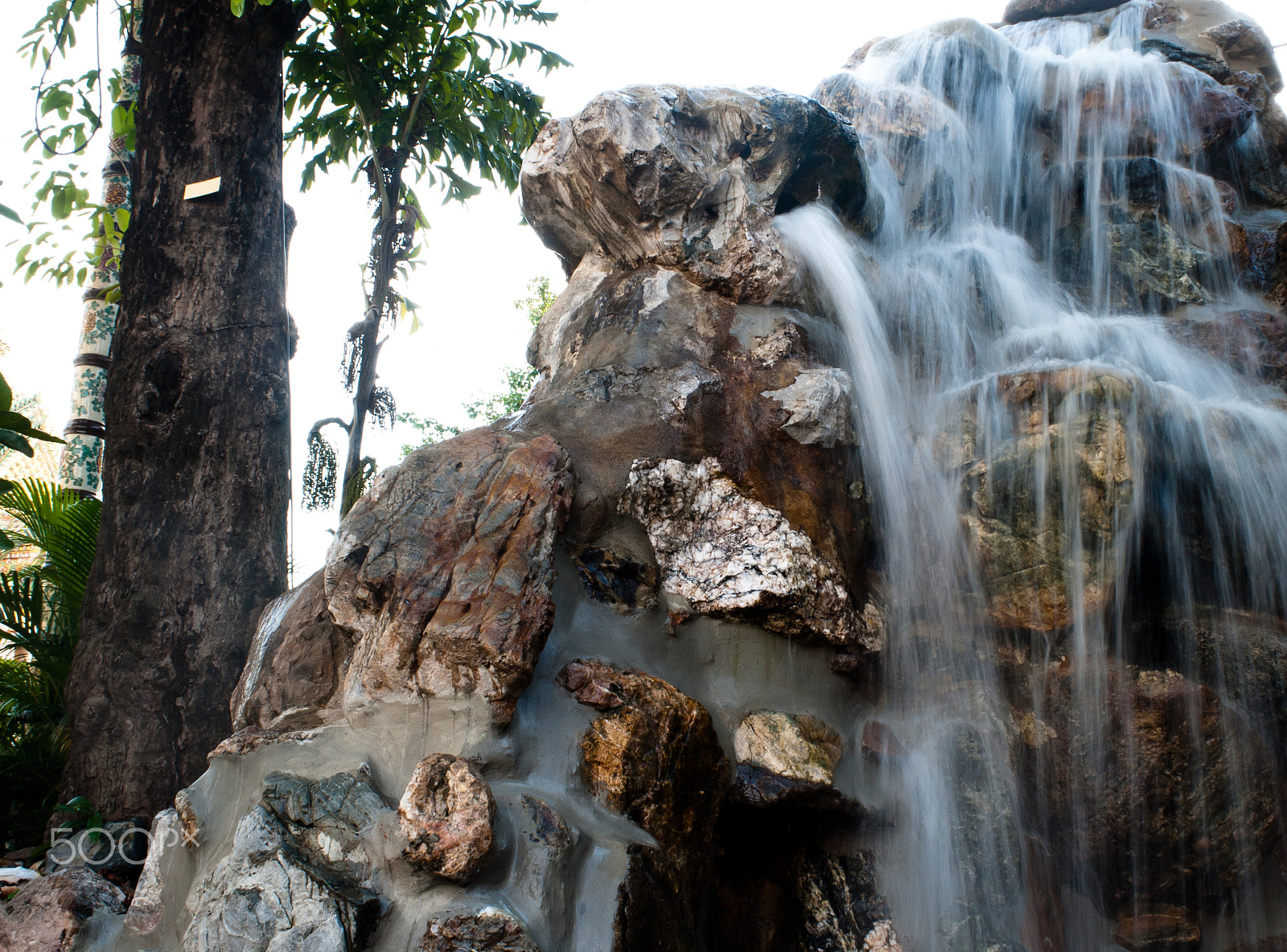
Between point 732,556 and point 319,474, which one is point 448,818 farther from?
point 319,474

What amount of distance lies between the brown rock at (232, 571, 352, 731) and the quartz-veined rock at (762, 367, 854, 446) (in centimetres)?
159

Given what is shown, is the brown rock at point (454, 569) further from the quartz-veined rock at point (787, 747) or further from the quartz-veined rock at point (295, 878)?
the quartz-veined rock at point (787, 747)

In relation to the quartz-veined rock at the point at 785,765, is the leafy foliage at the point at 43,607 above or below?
above

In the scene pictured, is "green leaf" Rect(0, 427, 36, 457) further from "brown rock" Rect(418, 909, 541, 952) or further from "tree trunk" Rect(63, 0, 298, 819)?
"brown rock" Rect(418, 909, 541, 952)

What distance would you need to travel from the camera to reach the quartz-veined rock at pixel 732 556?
2438 millimetres

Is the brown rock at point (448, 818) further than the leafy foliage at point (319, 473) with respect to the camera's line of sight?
No

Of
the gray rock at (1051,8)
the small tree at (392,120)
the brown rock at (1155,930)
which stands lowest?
the brown rock at (1155,930)

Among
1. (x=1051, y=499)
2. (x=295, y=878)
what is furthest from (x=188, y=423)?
(x=1051, y=499)

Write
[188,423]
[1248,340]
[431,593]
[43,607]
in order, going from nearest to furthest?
[431,593] < [188,423] < [43,607] < [1248,340]

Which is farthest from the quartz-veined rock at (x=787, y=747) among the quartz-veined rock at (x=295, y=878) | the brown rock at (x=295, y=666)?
the brown rock at (x=295, y=666)

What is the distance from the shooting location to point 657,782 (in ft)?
6.62

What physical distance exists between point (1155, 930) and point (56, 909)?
2985 mm

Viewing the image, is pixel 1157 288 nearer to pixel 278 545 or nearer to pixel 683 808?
pixel 683 808

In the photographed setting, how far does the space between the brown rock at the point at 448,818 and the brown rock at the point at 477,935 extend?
9 cm
